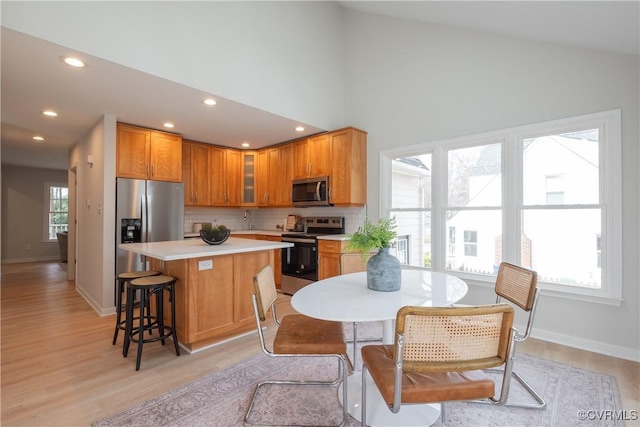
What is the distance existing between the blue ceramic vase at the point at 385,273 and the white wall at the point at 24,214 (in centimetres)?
977

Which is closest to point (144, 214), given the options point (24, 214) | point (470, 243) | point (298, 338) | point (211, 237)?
point (211, 237)

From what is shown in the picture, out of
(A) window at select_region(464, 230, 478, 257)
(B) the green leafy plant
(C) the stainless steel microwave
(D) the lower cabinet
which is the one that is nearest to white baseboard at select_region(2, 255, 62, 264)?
(D) the lower cabinet

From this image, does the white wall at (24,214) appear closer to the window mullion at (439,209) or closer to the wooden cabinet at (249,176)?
the wooden cabinet at (249,176)

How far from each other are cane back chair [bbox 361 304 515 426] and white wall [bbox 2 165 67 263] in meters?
10.1

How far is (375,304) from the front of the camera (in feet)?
5.08

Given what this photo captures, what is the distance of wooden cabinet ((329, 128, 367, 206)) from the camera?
4215 mm

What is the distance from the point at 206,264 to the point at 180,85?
5.53 ft

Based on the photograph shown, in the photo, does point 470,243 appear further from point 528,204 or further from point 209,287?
point 209,287

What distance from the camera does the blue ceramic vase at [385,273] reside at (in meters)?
1.80

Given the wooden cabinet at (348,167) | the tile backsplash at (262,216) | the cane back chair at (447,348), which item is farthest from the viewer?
the tile backsplash at (262,216)

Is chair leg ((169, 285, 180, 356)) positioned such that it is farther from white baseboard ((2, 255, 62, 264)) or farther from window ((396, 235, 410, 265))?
white baseboard ((2, 255, 62, 264))

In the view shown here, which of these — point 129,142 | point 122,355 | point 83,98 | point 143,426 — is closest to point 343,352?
point 143,426

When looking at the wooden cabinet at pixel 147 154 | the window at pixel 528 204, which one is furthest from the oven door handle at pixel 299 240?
the wooden cabinet at pixel 147 154

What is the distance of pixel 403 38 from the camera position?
3979 millimetres
